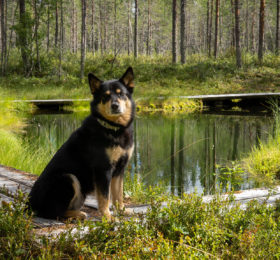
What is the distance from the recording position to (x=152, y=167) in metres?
7.30

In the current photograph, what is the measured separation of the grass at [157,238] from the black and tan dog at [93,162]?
1.42 feet

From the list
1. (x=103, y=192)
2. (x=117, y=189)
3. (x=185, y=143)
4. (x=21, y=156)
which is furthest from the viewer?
(x=185, y=143)

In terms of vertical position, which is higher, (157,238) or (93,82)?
(93,82)

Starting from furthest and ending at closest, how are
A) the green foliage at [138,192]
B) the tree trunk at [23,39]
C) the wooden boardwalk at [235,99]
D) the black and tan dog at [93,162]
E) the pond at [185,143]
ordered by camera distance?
the tree trunk at [23,39]
the wooden boardwalk at [235,99]
the pond at [185,143]
the green foliage at [138,192]
the black and tan dog at [93,162]

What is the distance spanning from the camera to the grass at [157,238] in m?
2.26

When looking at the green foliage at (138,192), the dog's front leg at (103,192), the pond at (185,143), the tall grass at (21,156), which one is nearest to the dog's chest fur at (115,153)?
the dog's front leg at (103,192)

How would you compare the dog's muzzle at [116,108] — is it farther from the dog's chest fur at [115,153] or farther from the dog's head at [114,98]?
the dog's chest fur at [115,153]

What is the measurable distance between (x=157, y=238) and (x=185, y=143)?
7088mm

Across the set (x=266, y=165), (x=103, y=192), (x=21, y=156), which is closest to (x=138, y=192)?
(x=103, y=192)

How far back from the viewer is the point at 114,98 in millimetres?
3123

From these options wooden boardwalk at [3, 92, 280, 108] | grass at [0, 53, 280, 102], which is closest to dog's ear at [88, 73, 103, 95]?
wooden boardwalk at [3, 92, 280, 108]

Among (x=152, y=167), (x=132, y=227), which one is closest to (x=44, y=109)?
(x=152, y=167)

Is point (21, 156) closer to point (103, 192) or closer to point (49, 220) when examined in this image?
point (49, 220)

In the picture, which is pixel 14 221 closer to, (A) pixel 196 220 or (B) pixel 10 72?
(A) pixel 196 220
